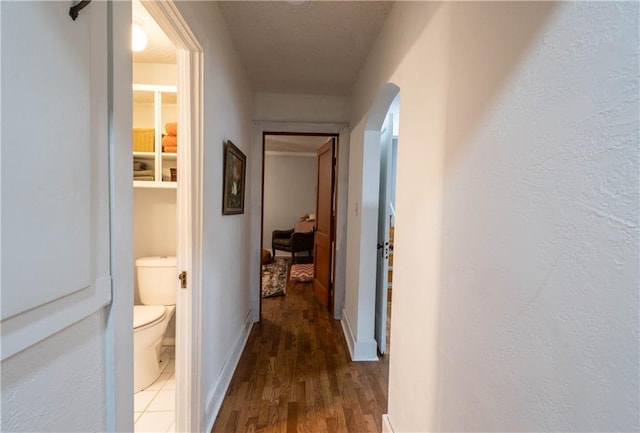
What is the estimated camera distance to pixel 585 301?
1.53 feet

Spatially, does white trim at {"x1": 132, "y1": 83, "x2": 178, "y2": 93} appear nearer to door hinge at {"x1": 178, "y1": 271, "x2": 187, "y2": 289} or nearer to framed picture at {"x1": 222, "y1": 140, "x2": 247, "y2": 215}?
framed picture at {"x1": 222, "y1": 140, "x2": 247, "y2": 215}

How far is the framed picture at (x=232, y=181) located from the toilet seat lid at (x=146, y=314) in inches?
33.2

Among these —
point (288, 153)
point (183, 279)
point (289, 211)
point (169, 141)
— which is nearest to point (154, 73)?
point (169, 141)

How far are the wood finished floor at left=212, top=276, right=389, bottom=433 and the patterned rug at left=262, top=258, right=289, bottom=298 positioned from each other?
1.05 metres

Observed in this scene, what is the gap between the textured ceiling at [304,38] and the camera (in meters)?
1.66

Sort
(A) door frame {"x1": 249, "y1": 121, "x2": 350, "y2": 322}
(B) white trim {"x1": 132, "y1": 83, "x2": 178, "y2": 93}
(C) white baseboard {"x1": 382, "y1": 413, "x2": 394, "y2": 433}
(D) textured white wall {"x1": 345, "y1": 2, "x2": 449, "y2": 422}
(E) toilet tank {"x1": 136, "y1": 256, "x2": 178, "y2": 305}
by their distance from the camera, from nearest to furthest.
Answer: (D) textured white wall {"x1": 345, "y1": 2, "x2": 449, "y2": 422} → (C) white baseboard {"x1": 382, "y1": 413, "x2": 394, "y2": 433} → (B) white trim {"x1": 132, "y1": 83, "x2": 178, "y2": 93} → (E) toilet tank {"x1": 136, "y1": 256, "x2": 178, "y2": 305} → (A) door frame {"x1": 249, "y1": 121, "x2": 350, "y2": 322}

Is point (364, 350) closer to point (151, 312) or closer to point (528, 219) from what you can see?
point (151, 312)

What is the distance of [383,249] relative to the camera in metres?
2.44

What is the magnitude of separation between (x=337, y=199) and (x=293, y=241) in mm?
2795

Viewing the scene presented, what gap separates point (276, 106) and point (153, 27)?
1.48 m

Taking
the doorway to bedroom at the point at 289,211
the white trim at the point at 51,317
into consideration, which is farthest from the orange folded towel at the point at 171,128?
the doorway to bedroom at the point at 289,211

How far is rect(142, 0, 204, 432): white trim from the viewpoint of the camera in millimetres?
1329

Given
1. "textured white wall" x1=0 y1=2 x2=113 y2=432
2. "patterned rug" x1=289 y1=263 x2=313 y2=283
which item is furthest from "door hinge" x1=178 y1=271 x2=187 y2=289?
"patterned rug" x1=289 y1=263 x2=313 y2=283

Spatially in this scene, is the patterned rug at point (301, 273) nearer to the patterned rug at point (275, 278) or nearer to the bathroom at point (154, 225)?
the patterned rug at point (275, 278)
